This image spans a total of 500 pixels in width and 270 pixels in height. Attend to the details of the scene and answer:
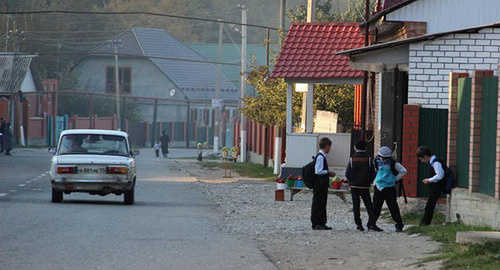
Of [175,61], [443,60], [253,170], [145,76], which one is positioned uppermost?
[175,61]

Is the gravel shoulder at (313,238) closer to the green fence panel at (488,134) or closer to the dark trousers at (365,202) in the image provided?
the dark trousers at (365,202)

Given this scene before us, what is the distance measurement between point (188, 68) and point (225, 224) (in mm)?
73765

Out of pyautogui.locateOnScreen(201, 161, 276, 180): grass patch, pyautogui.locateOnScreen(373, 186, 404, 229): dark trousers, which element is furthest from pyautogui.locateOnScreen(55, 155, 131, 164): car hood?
pyautogui.locateOnScreen(201, 161, 276, 180): grass patch

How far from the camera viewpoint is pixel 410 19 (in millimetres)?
24062

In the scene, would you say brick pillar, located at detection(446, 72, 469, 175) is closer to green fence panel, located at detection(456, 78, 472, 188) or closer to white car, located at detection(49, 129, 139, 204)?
green fence panel, located at detection(456, 78, 472, 188)

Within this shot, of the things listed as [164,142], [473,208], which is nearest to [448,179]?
[473,208]

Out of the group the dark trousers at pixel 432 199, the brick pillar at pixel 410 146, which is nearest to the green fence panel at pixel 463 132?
the dark trousers at pixel 432 199

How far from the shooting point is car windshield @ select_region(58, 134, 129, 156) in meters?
24.0

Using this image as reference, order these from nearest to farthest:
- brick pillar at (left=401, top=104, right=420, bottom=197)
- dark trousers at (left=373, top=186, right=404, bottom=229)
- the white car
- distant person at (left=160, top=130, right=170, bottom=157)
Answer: dark trousers at (left=373, top=186, right=404, bottom=229) < brick pillar at (left=401, top=104, right=420, bottom=197) < the white car < distant person at (left=160, top=130, right=170, bottom=157)

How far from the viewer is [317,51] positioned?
105 ft

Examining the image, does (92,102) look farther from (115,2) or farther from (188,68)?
(115,2)

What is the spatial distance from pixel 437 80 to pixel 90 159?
7358 mm

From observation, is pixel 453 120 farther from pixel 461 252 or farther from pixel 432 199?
pixel 461 252

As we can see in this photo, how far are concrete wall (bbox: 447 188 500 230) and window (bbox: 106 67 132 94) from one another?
237ft
